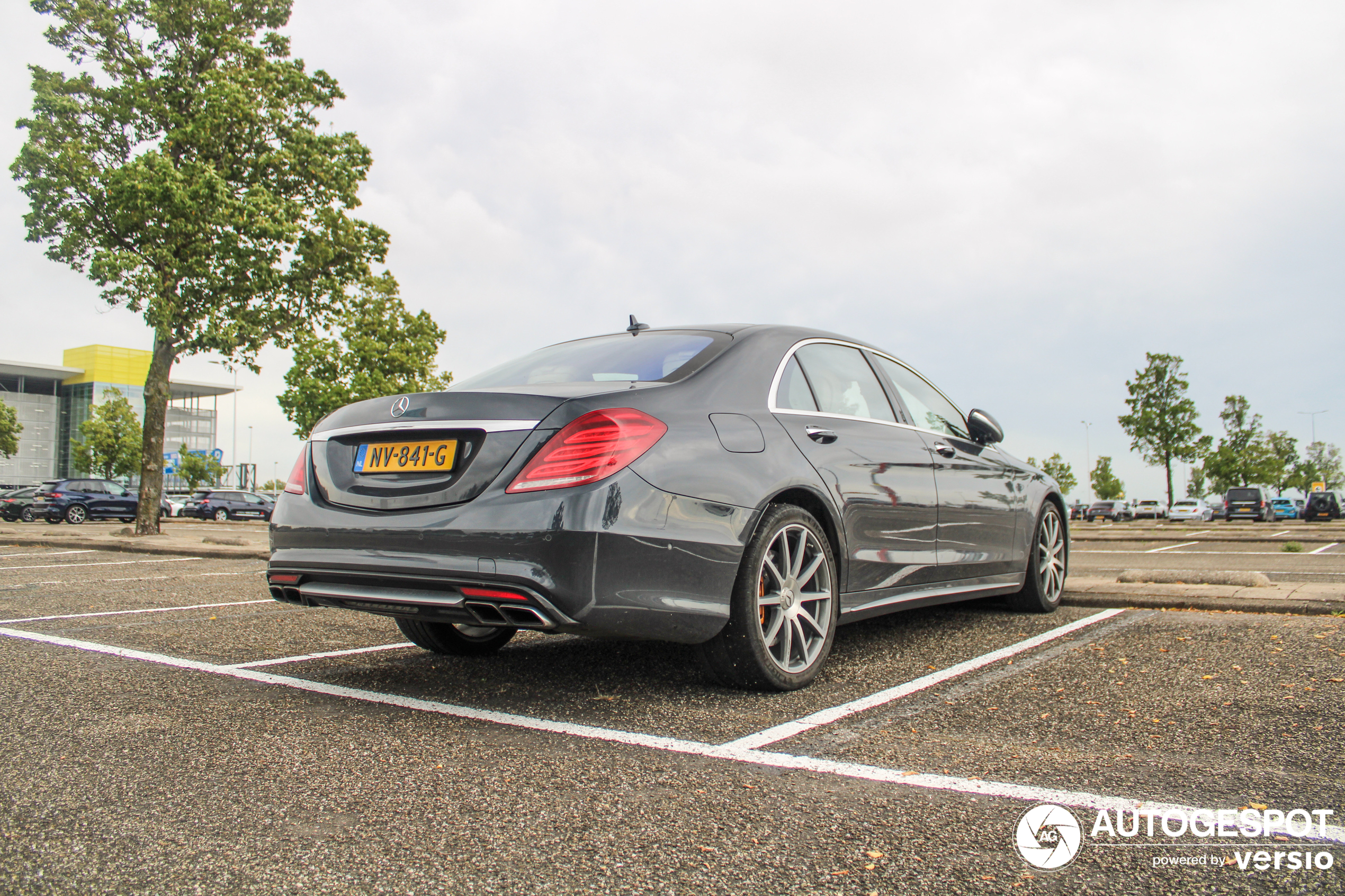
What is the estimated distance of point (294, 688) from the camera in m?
3.66

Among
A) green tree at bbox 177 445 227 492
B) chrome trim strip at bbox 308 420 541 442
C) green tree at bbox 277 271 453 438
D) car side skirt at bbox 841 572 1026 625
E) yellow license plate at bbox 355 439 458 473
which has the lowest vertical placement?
car side skirt at bbox 841 572 1026 625

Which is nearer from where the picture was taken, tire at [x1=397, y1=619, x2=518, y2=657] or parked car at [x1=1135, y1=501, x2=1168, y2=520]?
tire at [x1=397, y1=619, x2=518, y2=657]

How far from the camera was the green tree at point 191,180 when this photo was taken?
65.2 ft

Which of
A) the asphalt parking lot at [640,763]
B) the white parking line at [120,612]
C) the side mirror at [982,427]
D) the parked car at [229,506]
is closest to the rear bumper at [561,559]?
the asphalt parking lot at [640,763]

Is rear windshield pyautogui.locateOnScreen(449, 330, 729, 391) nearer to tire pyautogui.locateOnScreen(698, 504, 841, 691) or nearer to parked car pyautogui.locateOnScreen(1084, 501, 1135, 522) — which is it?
tire pyautogui.locateOnScreen(698, 504, 841, 691)

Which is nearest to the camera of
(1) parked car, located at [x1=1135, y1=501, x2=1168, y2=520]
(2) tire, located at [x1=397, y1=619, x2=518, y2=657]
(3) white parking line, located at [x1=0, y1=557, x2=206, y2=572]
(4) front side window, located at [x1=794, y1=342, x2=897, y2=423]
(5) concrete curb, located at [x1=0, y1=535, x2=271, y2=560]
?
(4) front side window, located at [x1=794, y1=342, x2=897, y2=423]

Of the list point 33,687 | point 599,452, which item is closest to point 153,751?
point 33,687

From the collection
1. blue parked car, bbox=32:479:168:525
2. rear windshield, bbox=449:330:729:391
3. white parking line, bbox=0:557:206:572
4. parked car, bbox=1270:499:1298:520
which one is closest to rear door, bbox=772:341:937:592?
rear windshield, bbox=449:330:729:391

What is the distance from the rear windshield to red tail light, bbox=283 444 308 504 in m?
0.65

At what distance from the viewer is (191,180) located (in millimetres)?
20156

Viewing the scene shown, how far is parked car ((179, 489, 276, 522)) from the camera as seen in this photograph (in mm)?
43656

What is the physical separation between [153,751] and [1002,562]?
425 centimetres

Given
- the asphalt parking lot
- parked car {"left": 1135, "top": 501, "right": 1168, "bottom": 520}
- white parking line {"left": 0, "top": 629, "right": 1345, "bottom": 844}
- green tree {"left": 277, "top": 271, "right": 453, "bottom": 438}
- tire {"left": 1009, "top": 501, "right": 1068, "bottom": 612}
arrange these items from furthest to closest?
parked car {"left": 1135, "top": 501, "right": 1168, "bottom": 520} → green tree {"left": 277, "top": 271, "right": 453, "bottom": 438} → tire {"left": 1009, "top": 501, "right": 1068, "bottom": 612} → white parking line {"left": 0, "top": 629, "right": 1345, "bottom": 844} → the asphalt parking lot

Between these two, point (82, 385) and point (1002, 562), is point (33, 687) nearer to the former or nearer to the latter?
point (1002, 562)
